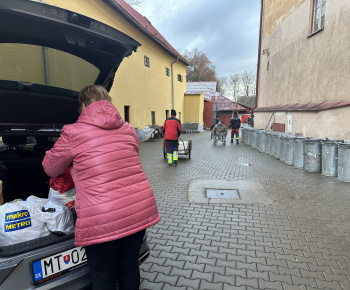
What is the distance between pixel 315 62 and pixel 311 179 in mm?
5895

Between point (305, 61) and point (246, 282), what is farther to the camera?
point (305, 61)

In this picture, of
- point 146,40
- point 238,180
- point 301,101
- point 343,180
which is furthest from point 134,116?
point 343,180

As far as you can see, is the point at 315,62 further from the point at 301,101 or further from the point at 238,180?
the point at 238,180

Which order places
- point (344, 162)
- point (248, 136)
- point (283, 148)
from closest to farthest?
1. point (344, 162)
2. point (283, 148)
3. point (248, 136)

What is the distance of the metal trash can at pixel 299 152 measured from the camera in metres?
7.92

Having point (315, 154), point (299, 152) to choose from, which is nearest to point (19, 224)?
point (315, 154)

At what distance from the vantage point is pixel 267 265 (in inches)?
116

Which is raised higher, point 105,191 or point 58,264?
point 105,191

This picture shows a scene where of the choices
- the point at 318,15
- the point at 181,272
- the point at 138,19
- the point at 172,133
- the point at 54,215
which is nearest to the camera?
the point at 54,215

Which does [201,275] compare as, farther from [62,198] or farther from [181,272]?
[62,198]

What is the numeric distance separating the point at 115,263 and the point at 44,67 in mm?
2399

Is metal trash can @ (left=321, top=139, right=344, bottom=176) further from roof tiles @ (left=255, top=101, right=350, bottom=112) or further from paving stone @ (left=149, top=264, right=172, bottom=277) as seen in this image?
paving stone @ (left=149, top=264, right=172, bottom=277)

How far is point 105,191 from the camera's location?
1655 mm

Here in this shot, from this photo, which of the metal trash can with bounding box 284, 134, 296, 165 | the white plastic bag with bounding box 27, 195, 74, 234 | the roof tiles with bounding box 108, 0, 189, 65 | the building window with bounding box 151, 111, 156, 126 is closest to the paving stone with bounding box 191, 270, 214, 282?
the white plastic bag with bounding box 27, 195, 74, 234
